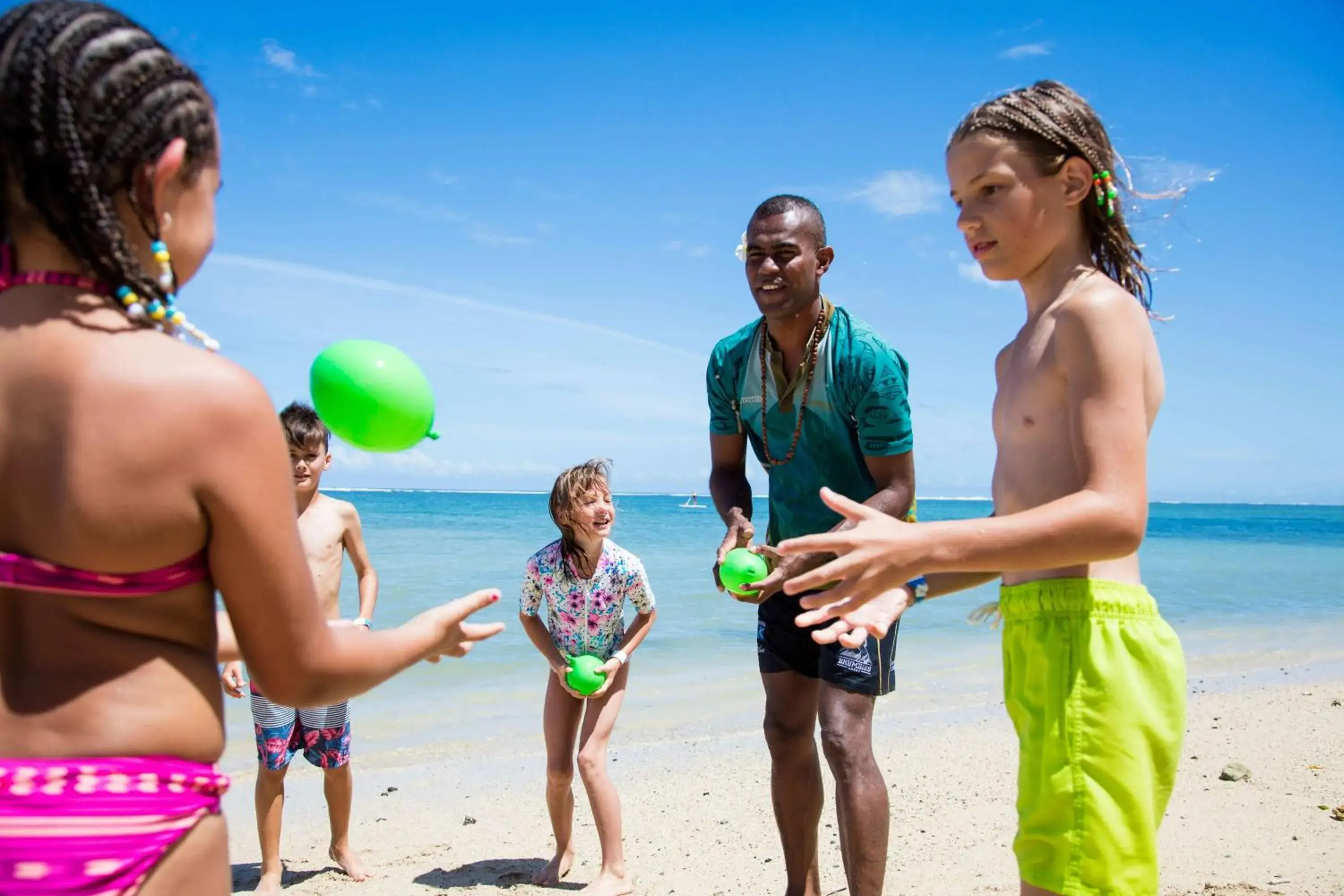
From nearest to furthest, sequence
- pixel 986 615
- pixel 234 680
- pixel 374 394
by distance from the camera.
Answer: pixel 374 394, pixel 986 615, pixel 234 680

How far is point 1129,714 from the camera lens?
220 centimetres

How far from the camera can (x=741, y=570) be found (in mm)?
3799

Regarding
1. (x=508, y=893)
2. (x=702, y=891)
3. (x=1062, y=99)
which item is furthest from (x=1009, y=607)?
(x=508, y=893)

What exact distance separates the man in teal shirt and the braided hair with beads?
2.66 metres

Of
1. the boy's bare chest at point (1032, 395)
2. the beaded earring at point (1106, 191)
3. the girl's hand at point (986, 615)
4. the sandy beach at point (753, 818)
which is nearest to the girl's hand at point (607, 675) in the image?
the sandy beach at point (753, 818)

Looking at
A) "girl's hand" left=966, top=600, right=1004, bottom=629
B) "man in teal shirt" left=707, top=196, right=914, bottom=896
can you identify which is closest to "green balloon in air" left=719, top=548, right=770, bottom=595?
"man in teal shirt" left=707, top=196, right=914, bottom=896

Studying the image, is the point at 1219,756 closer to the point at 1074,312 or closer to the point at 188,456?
the point at 1074,312

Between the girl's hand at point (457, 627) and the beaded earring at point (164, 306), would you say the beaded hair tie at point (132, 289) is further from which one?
the girl's hand at point (457, 627)

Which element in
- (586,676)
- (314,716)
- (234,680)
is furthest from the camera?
(314,716)

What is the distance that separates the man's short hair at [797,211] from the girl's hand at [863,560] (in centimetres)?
260

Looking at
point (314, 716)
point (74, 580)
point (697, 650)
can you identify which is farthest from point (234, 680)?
point (697, 650)

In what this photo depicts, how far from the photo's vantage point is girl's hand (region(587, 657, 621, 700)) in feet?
16.7

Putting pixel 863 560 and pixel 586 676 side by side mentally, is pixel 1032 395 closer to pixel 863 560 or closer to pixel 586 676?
pixel 863 560

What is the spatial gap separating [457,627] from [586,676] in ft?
10.6
